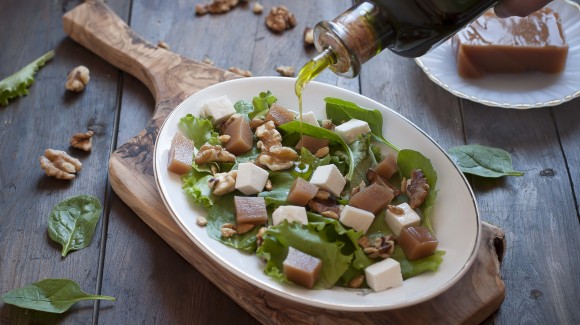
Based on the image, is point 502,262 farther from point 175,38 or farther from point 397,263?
point 175,38

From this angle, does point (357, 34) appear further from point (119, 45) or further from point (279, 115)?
point (119, 45)

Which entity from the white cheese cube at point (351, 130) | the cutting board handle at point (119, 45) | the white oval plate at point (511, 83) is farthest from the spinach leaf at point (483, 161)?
the cutting board handle at point (119, 45)

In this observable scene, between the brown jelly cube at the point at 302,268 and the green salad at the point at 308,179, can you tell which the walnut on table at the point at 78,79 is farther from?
the brown jelly cube at the point at 302,268

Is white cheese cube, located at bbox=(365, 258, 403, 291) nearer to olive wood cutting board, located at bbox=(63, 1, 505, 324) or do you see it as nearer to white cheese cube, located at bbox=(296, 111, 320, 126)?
olive wood cutting board, located at bbox=(63, 1, 505, 324)

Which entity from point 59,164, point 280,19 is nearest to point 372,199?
point 59,164

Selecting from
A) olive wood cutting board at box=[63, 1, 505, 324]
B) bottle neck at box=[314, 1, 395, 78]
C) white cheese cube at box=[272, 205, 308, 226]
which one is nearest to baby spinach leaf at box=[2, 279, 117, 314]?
olive wood cutting board at box=[63, 1, 505, 324]

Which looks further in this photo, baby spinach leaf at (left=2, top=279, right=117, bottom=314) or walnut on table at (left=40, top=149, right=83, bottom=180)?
walnut on table at (left=40, top=149, right=83, bottom=180)

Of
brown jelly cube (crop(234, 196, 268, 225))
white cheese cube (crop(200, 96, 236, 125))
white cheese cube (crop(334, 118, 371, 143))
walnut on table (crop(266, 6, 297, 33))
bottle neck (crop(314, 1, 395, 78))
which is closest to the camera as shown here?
bottle neck (crop(314, 1, 395, 78))
